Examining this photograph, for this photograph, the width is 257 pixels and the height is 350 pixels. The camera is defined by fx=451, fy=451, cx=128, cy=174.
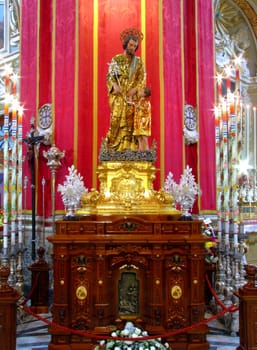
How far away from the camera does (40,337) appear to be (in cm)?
638

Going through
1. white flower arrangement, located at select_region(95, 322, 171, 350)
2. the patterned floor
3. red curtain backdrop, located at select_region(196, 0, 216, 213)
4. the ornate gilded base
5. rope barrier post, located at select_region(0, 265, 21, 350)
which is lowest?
the patterned floor

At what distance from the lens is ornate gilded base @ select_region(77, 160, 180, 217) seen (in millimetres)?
6512

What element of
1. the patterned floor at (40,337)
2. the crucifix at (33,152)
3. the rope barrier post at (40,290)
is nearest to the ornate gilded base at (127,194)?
the rope barrier post at (40,290)

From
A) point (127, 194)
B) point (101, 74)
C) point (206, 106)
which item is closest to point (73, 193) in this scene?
point (127, 194)

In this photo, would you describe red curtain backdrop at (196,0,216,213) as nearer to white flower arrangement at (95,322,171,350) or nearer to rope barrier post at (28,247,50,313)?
rope barrier post at (28,247,50,313)

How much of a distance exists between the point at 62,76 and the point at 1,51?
16.9 ft

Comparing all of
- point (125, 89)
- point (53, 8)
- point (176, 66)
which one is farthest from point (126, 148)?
point (53, 8)

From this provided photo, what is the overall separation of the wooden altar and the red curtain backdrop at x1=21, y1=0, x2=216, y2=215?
12.7 ft

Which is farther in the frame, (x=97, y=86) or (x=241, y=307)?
(x=97, y=86)

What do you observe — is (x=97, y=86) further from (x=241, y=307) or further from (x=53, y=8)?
(x=241, y=307)

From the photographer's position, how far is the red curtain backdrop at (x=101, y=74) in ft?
32.5

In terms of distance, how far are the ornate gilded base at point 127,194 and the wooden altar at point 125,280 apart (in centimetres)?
57

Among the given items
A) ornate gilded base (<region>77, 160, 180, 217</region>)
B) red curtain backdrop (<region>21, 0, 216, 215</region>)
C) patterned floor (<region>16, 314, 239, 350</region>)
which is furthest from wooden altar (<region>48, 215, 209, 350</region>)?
red curtain backdrop (<region>21, 0, 216, 215</region>)

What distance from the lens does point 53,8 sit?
10.1 m
